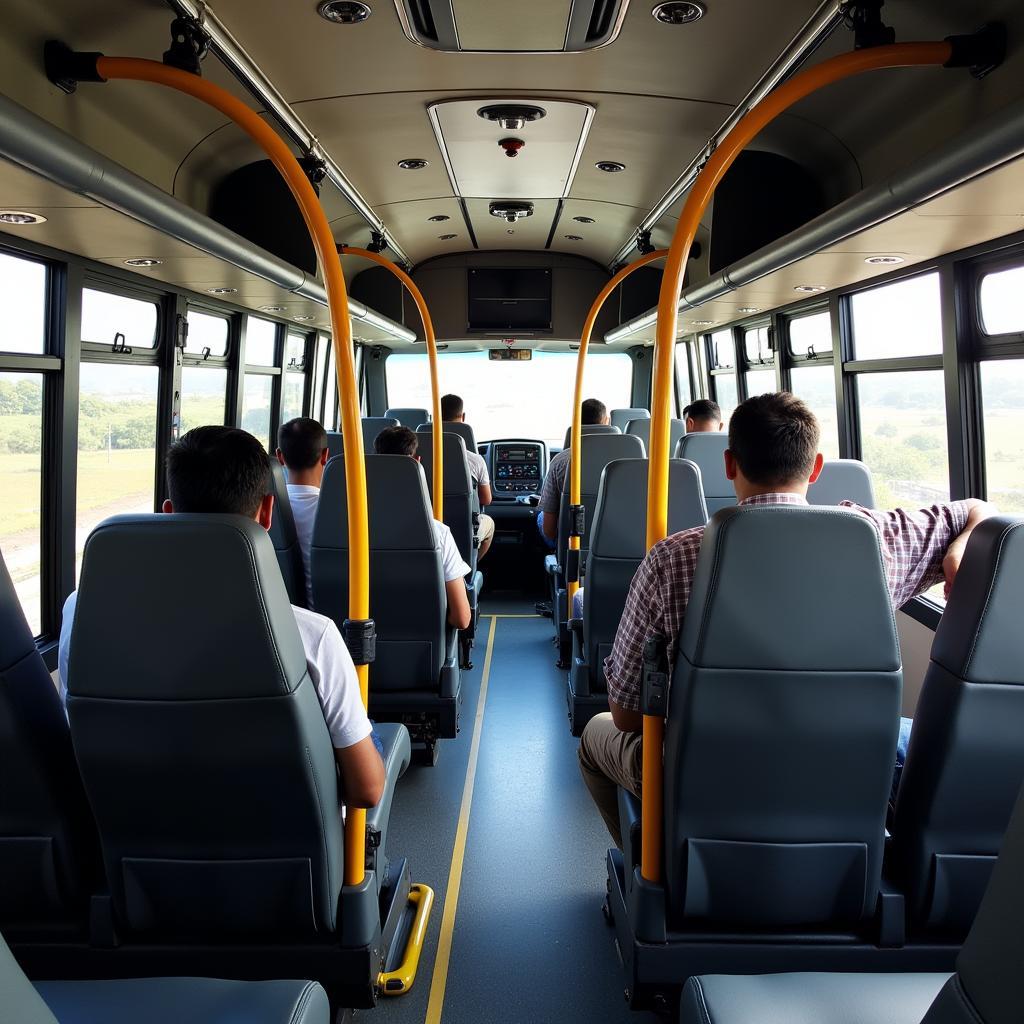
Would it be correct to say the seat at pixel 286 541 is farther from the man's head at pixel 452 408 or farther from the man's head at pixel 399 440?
the man's head at pixel 452 408

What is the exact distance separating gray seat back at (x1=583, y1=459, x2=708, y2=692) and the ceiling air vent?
1.77 metres

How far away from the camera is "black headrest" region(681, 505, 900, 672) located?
1809mm

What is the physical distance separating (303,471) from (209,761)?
98.6 inches

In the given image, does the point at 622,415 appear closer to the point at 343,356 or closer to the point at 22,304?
the point at 22,304

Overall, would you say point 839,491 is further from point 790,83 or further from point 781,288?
point 790,83

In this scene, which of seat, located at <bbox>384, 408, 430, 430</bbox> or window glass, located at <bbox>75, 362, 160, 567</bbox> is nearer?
window glass, located at <bbox>75, 362, 160, 567</bbox>

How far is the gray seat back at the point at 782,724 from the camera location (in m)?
1.82

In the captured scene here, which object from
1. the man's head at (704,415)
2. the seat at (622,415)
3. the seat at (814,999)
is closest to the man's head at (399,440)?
the man's head at (704,415)

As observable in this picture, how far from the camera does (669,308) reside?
2.19 meters

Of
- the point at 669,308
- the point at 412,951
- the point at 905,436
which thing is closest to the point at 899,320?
the point at 905,436

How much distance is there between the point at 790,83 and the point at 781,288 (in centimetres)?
374

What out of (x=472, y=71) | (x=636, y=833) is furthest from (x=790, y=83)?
(x=472, y=71)

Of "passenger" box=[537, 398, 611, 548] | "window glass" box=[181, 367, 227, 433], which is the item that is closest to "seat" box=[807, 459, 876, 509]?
"passenger" box=[537, 398, 611, 548]

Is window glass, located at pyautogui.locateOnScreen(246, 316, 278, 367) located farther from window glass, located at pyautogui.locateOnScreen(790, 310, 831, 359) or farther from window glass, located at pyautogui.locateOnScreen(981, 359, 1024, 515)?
window glass, located at pyautogui.locateOnScreen(981, 359, 1024, 515)
